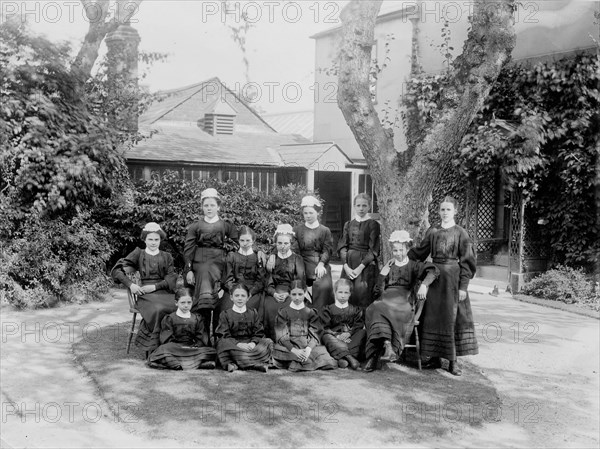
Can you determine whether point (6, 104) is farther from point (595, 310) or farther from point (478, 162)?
point (595, 310)

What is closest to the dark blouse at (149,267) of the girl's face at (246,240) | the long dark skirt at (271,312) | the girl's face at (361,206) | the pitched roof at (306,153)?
the girl's face at (246,240)

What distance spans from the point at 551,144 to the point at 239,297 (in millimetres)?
8165

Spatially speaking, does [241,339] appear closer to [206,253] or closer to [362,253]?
[206,253]

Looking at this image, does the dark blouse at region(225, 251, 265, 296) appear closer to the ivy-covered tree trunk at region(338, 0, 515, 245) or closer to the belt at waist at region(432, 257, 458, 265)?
the ivy-covered tree trunk at region(338, 0, 515, 245)

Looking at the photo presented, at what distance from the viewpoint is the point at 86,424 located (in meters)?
5.80

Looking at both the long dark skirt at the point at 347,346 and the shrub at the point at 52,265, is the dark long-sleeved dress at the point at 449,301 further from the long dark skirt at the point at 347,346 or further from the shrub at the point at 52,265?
the shrub at the point at 52,265

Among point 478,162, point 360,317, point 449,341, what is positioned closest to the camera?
point 449,341

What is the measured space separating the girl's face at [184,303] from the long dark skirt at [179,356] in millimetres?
421

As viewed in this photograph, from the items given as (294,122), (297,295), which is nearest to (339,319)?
(297,295)

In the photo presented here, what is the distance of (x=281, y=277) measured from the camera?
8.52 m

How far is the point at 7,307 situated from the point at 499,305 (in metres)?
8.67

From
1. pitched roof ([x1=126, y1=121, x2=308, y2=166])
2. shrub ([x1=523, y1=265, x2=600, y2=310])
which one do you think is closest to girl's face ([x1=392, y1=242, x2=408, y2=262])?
shrub ([x1=523, y1=265, x2=600, y2=310])

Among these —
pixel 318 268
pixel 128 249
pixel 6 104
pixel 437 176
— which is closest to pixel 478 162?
pixel 437 176

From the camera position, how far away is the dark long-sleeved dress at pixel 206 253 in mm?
8648
